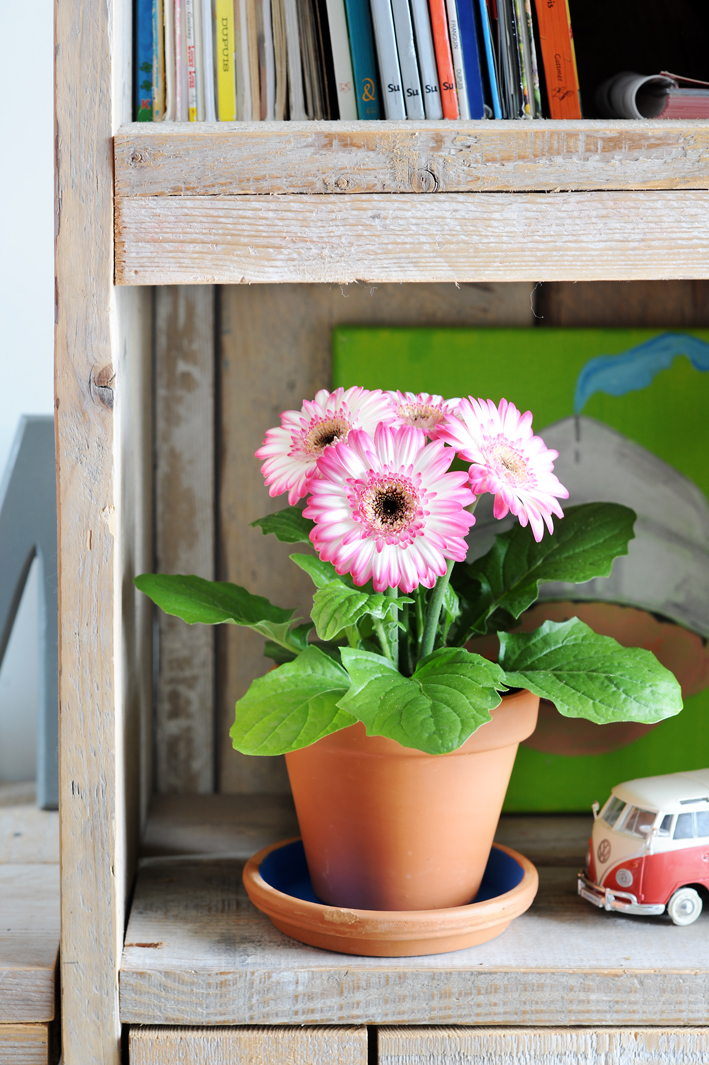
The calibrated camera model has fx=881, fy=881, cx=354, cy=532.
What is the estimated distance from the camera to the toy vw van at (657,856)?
2.75 ft

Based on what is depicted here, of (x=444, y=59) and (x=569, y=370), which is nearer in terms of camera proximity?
(x=444, y=59)

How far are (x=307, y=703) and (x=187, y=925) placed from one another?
0.27 meters

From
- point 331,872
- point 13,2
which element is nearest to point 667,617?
point 331,872

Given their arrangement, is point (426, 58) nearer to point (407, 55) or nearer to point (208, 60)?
Answer: point (407, 55)

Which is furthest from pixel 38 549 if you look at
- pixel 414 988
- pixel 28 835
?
pixel 414 988

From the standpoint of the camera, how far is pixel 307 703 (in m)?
0.75

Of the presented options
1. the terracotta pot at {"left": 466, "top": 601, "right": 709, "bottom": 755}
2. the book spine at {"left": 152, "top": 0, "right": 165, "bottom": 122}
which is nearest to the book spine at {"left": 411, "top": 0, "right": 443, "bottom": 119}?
the book spine at {"left": 152, "top": 0, "right": 165, "bottom": 122}

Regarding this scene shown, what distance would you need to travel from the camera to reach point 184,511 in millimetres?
1106

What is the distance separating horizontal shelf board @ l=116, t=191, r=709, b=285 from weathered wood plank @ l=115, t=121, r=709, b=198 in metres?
0.01

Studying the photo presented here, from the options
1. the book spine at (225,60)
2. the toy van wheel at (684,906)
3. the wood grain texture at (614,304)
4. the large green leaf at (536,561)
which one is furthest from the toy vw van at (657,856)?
the book spine at (225,60)

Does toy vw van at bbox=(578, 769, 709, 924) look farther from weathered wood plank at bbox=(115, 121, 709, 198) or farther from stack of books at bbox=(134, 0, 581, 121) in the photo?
stack of books at bbox=(134, 0, 581, 121)

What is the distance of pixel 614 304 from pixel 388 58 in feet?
1.44

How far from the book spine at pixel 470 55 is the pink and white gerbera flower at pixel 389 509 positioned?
1.07ft

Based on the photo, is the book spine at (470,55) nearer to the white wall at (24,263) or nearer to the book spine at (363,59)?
the book spine at (363,59)
